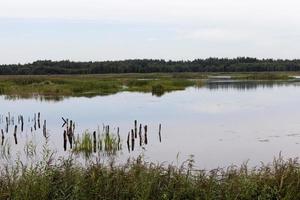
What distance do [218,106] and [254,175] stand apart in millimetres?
30981

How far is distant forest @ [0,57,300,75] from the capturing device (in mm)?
131375

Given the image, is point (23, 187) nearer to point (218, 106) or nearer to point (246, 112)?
point (246, 112)

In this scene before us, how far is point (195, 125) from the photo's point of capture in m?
28.7

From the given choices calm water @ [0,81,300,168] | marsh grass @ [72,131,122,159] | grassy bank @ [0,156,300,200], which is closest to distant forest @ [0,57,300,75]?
calm water @ [0,81,300,168]

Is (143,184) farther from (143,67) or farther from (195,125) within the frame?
(143,67)

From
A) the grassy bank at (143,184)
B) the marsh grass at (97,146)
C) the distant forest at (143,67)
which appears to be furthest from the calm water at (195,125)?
the distant forest at (143,67)

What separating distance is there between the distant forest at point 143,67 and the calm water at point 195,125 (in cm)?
8500

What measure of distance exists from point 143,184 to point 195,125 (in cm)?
1995

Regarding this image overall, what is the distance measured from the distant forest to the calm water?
85002mm

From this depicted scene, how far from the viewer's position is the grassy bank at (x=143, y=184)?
8844 millimetres

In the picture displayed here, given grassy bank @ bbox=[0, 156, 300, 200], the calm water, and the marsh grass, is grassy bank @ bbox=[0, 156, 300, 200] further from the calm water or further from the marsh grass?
the marsh grass

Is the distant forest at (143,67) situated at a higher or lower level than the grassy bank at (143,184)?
higher

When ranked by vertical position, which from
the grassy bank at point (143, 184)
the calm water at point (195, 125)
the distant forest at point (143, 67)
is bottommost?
the calm water at point (195, 125)

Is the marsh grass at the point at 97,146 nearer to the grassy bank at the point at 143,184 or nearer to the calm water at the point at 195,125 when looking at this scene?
the calm water at the point at 195,125
